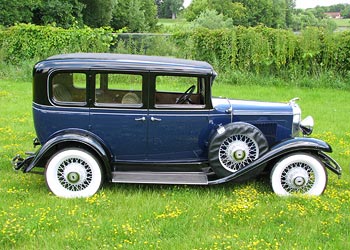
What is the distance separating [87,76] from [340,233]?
3.34m

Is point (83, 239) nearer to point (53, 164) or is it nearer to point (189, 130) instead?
point (53, 164)

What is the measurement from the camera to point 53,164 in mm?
5484

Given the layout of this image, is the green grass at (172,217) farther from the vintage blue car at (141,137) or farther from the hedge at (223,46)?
the hedge at (223,46)

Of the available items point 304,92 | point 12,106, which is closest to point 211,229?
point 12,106

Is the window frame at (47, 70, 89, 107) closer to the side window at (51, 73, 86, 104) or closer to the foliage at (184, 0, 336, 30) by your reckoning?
the side window at (51, 73, 86, 104)

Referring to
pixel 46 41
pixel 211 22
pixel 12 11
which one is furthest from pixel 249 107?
pixel 211 22

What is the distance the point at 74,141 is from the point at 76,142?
0.24ft

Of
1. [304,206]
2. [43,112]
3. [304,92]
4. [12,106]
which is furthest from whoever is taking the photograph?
[304,92]

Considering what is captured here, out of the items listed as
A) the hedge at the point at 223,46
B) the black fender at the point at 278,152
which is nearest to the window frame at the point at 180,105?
the black fender at the point at 278,152

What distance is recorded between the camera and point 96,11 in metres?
44.5

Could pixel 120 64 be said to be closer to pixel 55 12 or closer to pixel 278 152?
pixel 278 152

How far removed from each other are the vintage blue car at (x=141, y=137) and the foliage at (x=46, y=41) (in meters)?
10.2

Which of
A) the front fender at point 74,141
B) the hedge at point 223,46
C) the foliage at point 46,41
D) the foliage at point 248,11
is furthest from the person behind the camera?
the foliage at point 248,11

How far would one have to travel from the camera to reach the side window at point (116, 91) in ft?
18.7
